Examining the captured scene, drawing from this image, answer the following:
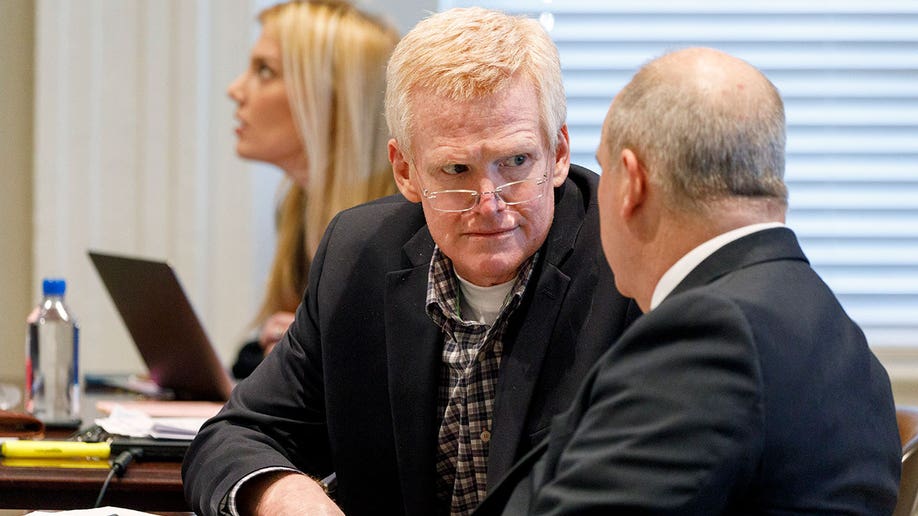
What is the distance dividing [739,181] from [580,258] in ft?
1.86

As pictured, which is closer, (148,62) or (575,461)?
(575,461)

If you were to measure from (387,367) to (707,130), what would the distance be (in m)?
0.82

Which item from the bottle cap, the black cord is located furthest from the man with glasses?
the bottle cap

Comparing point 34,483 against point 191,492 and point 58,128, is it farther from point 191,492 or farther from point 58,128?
point 58,128

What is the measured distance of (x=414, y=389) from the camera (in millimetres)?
1880

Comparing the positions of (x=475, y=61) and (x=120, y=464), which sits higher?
(x=475, y=61)

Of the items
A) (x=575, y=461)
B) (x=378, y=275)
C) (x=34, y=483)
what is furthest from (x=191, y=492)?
(x=575, y=461)

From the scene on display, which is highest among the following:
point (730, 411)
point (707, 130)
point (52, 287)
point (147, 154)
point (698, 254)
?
point (707, 130)

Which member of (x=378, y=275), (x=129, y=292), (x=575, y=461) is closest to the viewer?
(x=575, y=461)

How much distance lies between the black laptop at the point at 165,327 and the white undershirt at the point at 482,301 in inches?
35.8

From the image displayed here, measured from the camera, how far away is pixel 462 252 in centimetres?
185

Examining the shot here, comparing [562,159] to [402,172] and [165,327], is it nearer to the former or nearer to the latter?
[402,172]

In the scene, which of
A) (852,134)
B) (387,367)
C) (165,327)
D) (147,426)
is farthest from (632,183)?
(852,134)

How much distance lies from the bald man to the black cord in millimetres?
777
